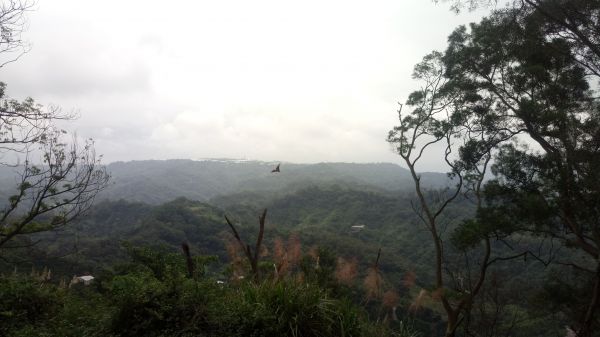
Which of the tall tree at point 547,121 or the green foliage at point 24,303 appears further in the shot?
the tall tree at point 547,121

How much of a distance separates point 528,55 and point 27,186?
11518 millimetres

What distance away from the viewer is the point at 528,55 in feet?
29.2

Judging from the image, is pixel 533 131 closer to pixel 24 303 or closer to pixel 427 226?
pixel 427 226

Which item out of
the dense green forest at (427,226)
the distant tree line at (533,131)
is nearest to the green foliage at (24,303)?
the dense green forest at (427,226)

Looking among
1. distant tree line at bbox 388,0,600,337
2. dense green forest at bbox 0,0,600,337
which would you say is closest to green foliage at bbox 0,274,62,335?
dense green forest at bbox 0,0,600,337

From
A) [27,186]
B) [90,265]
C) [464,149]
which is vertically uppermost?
[464,149]

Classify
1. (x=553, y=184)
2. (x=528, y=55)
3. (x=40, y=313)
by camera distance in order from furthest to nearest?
(x=528, y=55)
(x=553, y=184)
(x=40, y=313)

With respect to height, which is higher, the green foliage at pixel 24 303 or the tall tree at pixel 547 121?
the tall tree at pixel 547 121

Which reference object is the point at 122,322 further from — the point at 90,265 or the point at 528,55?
the point at 90,265

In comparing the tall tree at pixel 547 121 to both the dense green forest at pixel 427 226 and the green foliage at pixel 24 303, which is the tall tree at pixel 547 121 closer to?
the dense green forest at pixel 427 226

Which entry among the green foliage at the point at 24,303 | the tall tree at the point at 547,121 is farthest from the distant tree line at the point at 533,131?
the green foliage at the point at 24,303

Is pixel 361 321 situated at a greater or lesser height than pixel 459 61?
lesser

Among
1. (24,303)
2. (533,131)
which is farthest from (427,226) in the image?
(24,303)

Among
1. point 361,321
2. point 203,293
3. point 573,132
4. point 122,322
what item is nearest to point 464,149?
point 573,132
